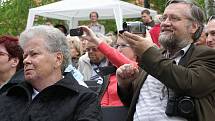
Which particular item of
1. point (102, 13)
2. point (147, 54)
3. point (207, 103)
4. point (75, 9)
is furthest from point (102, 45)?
point (102, 13)

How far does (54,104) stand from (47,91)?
0.41 feet

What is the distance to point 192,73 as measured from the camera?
370 centimetres

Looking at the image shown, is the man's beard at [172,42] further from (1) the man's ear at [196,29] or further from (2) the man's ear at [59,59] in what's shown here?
(2) the man's ear at [59,59]

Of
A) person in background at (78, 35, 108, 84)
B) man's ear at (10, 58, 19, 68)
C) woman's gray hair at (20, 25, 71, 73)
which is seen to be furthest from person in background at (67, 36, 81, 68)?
woman's gray hair at (20, 25, 71, 73)

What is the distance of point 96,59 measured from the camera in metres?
6.30

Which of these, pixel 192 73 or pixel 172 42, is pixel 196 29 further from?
pixel 192 73

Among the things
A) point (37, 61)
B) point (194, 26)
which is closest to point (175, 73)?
point (194, 26)

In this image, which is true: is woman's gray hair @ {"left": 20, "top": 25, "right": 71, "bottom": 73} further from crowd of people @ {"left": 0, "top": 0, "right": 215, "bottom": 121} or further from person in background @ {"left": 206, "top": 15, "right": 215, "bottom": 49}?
person in background @ {"left": 206, "top": 15, "right": 215, "bottom": 49}

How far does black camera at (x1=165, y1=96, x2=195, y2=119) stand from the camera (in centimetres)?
372

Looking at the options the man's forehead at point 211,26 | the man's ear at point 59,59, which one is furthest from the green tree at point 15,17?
the man's ear at point 59,59

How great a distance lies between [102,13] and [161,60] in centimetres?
1131

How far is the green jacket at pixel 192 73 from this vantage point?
3.62 meters

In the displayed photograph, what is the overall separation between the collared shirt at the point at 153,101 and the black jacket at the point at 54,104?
37cm

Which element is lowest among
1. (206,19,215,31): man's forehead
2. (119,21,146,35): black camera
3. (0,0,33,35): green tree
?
(0,0,33,35): green tree
